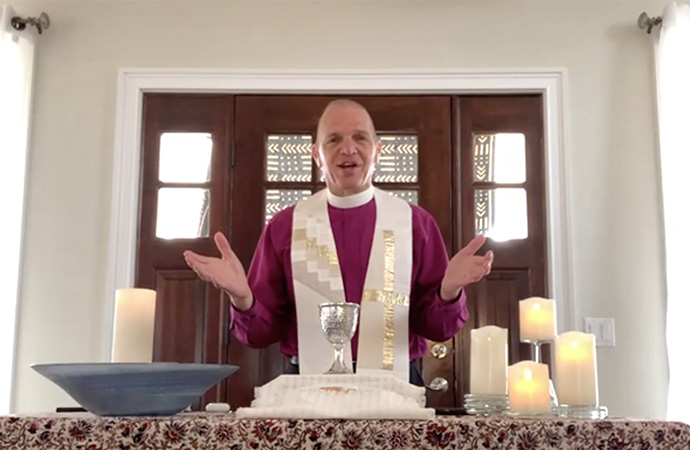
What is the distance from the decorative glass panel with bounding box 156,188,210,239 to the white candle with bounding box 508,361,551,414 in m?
2.11

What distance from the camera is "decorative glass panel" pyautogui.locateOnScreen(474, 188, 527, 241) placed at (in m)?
3.12

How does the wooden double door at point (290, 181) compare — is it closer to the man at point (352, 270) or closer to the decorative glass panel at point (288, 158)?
the decorative glass panel at point (288, 158)

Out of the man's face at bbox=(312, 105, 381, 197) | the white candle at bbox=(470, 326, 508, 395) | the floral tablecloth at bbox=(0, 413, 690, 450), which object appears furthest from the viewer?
the man's face at bbox=(312, 105, 381, 197)

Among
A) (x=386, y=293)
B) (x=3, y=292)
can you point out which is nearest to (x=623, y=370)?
→ (x=386, y=293)

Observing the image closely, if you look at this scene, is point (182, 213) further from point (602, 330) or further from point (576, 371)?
point (576, 371)

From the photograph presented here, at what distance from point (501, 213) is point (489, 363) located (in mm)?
1925

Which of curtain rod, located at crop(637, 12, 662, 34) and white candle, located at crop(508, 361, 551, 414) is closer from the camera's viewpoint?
white candle, located at crop(508, 361, 551, 414)

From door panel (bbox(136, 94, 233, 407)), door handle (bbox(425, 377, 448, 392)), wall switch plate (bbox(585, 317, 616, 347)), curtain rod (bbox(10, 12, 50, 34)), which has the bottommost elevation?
door handle (bbox(425, 377, 448, 392))

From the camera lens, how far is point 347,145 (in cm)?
190

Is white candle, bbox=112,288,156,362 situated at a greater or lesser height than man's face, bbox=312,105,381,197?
lesser

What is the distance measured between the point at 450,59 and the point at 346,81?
42 cm

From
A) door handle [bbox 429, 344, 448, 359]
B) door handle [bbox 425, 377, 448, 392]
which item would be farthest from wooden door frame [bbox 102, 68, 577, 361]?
door handle [bbox 425, 377, 448, 392]

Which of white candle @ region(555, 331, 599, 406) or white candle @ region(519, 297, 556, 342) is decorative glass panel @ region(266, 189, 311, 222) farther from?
white candle @ region(555, 331, 599, 406)

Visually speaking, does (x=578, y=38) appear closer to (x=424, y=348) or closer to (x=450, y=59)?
(x=450, y=59)
